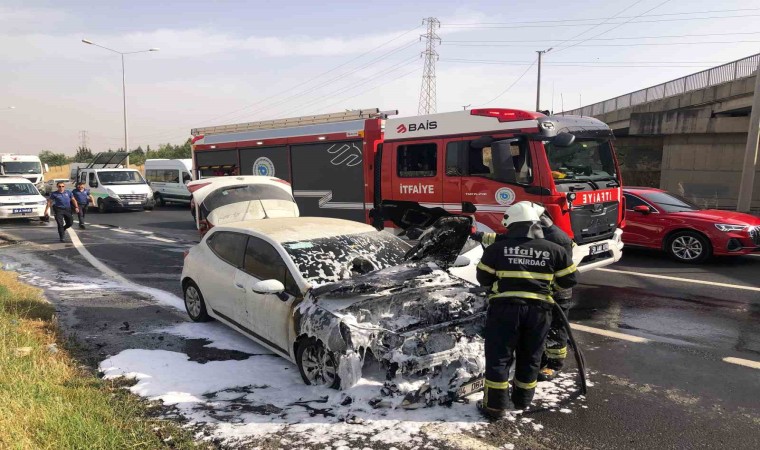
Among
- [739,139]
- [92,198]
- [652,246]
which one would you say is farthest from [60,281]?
[739,139]

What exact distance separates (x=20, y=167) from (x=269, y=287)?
93.7 feet

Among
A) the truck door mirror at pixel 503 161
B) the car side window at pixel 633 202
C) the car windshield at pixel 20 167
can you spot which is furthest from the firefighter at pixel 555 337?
the car windshield at pixel 20 167

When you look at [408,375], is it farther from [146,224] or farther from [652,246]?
[146,224]

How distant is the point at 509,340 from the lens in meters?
3.63

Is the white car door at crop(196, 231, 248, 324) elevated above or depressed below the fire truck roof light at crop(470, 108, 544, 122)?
below

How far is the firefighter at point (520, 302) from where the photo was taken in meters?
3.62

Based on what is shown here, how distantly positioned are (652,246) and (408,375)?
8004mm

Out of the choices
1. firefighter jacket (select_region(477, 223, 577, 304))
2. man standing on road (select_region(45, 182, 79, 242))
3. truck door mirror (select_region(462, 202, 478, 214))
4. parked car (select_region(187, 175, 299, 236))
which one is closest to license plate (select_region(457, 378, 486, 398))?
firefighter jacket (select_region(477, 223, 577, 304))

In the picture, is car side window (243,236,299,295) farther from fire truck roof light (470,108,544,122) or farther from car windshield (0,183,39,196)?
car windshield (0,183,39,196)

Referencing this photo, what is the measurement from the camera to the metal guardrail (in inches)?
818

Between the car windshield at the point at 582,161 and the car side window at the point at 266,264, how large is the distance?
3.90m

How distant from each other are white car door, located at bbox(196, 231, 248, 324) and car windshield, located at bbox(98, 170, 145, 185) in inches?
727

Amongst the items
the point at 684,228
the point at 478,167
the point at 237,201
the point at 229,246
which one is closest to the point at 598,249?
the point at 478,167

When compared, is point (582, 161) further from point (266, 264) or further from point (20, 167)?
point (20, 167)
